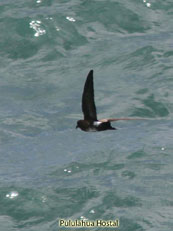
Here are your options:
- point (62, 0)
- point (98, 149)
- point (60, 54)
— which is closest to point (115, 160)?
point (98, 149)

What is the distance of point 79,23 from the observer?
36188mm

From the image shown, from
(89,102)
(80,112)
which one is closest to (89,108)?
(89,102)

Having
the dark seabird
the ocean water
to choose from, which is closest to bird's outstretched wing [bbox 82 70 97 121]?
the dark seabird

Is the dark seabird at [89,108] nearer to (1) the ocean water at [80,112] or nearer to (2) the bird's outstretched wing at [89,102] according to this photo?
(2) the bird's outstretched wing at [89,102]

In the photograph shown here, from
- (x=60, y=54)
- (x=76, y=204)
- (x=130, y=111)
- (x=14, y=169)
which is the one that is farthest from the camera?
(x=60, y=54)

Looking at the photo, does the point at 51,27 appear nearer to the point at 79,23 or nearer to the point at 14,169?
the point at 79,23

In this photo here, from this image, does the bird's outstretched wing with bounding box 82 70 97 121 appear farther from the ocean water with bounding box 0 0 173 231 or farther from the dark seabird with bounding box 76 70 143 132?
the ocean water with bounding box 0 0 173 231

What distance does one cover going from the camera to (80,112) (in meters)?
31.2

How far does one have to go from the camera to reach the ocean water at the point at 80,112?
86.7 ft

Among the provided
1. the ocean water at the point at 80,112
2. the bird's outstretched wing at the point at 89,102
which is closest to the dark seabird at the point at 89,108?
Result: the bird's outstretched wing at the point at 89,102

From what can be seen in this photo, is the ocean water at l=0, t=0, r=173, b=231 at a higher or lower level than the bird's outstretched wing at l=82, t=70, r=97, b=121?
lower

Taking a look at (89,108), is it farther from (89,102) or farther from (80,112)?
(80,112)

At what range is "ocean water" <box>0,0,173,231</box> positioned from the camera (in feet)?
86.7

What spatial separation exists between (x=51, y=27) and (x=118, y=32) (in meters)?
2.57
